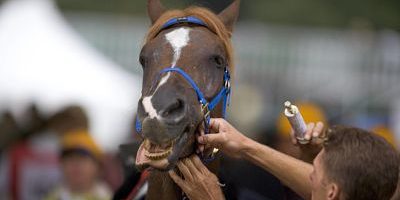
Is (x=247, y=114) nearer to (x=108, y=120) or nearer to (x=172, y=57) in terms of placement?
(x=108, y=120)

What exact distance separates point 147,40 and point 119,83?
1040 centimetres

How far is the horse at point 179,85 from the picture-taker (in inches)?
171

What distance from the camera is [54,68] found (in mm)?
15633

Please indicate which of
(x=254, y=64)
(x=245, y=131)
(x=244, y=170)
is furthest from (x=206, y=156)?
(x=254, y=64)

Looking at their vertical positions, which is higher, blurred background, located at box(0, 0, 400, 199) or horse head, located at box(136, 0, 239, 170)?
horse head, located at box(136, 0, 239, 170)

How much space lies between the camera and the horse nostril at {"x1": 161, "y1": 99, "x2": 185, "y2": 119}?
430cm

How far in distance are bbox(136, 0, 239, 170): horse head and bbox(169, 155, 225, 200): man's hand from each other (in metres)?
0.06

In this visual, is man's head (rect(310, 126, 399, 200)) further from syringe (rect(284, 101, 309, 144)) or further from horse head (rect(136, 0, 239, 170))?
horse head (rect(136, 0, 239, 170))

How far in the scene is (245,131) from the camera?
13430 millimetres

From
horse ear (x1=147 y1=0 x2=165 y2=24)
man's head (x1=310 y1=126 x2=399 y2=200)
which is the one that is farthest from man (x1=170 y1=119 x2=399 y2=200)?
horse ear (x1=147 y1=0 x2=165 y2=24)

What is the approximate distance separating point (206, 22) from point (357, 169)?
1583 mm

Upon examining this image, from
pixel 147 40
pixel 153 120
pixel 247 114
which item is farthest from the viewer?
pixel 247 114

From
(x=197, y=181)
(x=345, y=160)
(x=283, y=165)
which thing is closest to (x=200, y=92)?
(x=197, y=181)

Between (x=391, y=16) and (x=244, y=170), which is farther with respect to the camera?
(x=391, y=16)
